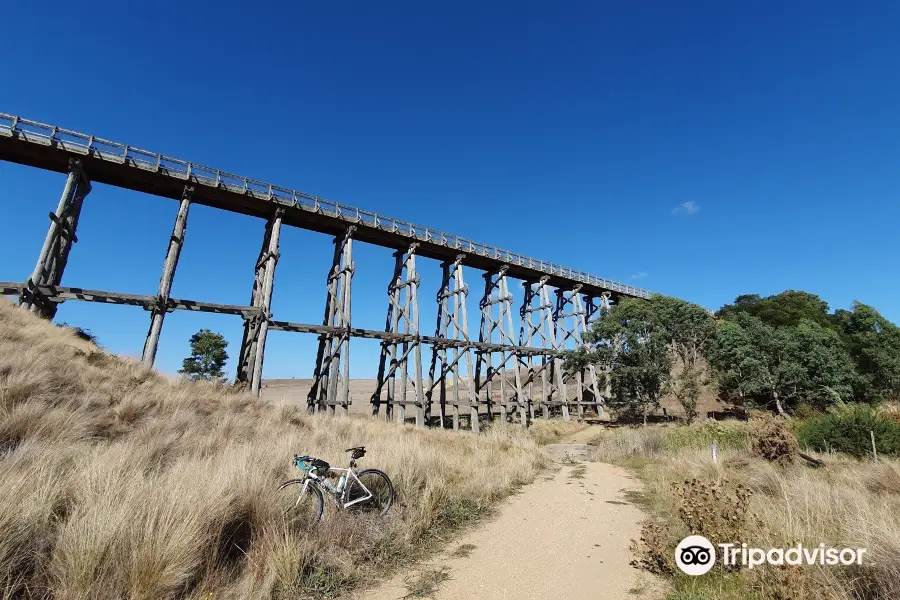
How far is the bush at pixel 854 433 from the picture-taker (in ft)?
32.9

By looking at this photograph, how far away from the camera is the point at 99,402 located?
7.80m

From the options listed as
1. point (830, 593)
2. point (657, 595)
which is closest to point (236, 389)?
point (657, 595)

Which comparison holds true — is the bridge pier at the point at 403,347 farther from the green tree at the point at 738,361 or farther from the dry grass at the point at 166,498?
the green tree at the point at 738,361

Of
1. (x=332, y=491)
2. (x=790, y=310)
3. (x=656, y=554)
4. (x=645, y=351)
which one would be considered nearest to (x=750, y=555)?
(x=656, y=554)

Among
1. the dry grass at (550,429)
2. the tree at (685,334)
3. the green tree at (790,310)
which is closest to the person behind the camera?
the dry grass at (550,429)

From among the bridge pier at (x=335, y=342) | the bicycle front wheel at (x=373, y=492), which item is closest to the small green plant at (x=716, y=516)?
the bicycle front wheel at (x=373, y=492)

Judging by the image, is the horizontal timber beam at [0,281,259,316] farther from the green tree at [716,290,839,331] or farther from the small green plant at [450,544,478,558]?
A: the green tree at [716,290,839,331]

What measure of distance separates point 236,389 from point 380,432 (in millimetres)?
6138

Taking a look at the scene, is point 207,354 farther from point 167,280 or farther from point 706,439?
point 706,439

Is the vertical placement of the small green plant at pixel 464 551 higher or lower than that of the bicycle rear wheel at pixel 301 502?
lower

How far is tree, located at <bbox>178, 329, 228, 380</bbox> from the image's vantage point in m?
36.0

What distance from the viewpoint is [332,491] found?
218 inches

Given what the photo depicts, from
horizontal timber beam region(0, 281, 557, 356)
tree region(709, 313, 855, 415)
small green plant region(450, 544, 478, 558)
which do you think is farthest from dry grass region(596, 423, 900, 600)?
tree region(709, 313, 855, 415)

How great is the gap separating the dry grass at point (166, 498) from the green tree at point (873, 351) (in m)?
39.1
